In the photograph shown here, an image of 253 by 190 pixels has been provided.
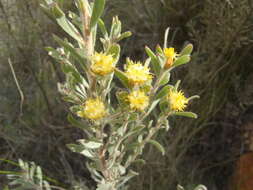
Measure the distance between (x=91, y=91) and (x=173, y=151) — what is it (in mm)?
1035

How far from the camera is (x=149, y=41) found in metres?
2.17

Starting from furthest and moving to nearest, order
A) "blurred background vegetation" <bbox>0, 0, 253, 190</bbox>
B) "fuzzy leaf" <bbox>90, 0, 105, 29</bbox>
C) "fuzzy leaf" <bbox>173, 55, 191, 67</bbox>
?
"blurred background vegetation" <bbox>0, 0, 253, 190</bbox> < "fuzzy leaf" <bbox>173, 55, 191, 67</bbox> < "fuzzy leaf" <bbox>90, 0, 105, 29</bbox>

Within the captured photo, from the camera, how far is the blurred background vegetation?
72.3 inches

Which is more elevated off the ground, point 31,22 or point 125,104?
point 31,22

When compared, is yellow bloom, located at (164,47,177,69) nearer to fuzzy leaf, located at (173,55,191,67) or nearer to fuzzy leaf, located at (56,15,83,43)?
fuzzy leaf, located at (173,55,191,67)

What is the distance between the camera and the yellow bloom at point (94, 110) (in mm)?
881

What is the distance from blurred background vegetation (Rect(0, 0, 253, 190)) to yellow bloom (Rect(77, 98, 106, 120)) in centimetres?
94

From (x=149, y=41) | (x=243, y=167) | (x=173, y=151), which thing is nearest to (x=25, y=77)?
(x=149, y=41)

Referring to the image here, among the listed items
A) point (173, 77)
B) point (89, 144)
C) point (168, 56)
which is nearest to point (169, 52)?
point (168, 56)

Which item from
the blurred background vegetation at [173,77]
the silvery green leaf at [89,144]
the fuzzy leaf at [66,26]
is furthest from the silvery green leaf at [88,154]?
the blurred background vegetation at [173,77]

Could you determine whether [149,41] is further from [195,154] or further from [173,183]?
[173,183]

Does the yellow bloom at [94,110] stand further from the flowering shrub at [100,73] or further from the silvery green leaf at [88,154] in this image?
the silvery green leaf at [88,154]

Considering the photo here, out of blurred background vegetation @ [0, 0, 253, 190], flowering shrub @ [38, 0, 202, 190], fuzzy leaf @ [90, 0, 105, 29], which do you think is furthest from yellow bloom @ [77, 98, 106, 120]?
blurred background vegetation @ [0, 0, 253, 190]

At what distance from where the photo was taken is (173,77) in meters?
1.94
